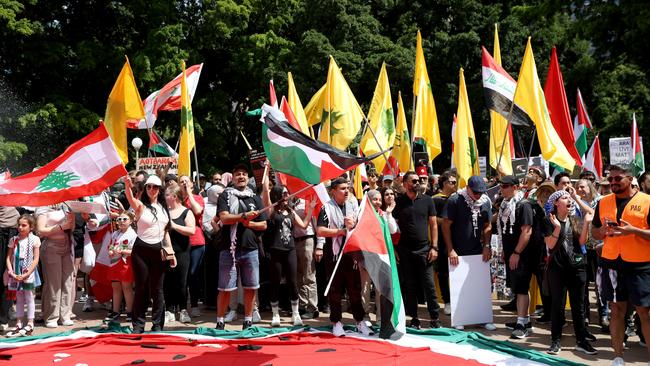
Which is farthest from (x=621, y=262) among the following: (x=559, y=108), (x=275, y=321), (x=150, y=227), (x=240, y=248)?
(x=150, y=227)

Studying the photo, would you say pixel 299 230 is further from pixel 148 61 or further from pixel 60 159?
pixel 148 61

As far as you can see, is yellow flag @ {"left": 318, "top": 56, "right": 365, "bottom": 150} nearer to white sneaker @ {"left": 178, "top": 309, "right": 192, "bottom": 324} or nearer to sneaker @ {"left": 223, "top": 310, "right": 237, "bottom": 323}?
sneaker @ {"left": 223, "top": 310, "right": 237, "bottom": 323}

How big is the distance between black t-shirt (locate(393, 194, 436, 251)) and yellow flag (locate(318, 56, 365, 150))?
2.79m

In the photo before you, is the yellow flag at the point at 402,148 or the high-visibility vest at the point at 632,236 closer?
the high-visibility vest at the point at 632,236

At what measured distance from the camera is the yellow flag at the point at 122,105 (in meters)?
11.7

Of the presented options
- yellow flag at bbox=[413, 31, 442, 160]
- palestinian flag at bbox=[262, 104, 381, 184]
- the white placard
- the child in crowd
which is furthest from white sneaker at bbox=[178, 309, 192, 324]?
yellow flag at bbox=[413, 31, 442, 160]

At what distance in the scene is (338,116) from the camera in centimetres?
1252

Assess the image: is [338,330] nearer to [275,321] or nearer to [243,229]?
[275,321]

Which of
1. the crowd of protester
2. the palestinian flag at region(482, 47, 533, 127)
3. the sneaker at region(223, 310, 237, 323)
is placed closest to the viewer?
the crowd of protester

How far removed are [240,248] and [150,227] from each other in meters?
1.23

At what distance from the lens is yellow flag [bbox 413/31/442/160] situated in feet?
44.4

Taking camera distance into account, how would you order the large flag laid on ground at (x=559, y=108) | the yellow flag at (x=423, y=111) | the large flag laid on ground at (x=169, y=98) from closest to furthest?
1. the large flag laid on ground at (x=559, y=108)
2. the yellow flag at (x=423, y=111)
3. the large flag laid on ground at (x=169, y=98)

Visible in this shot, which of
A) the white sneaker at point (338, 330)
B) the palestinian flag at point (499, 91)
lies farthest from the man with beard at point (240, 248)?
the palestinian flag at point (499, 91)

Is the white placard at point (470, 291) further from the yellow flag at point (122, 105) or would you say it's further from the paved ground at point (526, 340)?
the yellow flag at point (122, 105)
